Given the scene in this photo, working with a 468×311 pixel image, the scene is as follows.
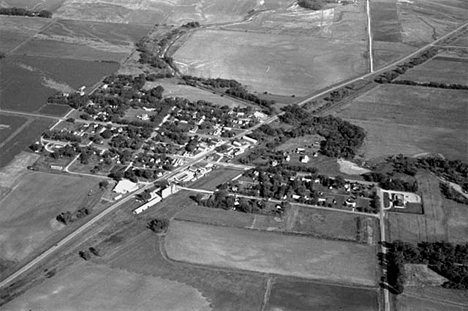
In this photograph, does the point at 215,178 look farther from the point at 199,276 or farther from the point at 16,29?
the point at 16,29

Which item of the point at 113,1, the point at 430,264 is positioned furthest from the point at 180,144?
the point at 113,1

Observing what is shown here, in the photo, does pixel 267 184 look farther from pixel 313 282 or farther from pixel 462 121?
pixel 462 121

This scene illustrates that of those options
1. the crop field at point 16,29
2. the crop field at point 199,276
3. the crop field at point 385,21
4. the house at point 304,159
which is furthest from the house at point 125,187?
the crop field at point 385,21

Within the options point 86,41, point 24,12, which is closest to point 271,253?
point 86,41

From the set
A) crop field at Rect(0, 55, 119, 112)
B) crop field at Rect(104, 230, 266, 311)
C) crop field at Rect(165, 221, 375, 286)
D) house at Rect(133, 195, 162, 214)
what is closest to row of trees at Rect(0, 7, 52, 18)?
crop field at Rect(0, 55, 119, 112)

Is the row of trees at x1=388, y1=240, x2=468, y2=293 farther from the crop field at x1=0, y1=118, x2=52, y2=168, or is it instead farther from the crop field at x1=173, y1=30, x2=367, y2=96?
the crop field at x1=0, y1=118, x2=52, y2=168

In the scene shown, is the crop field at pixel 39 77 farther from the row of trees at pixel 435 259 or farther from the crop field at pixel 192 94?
the row of trees at pixel 435 259

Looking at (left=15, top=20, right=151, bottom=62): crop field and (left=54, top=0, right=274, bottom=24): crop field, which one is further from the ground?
(left=54, top=0, right=274, bottom=24): crop field
